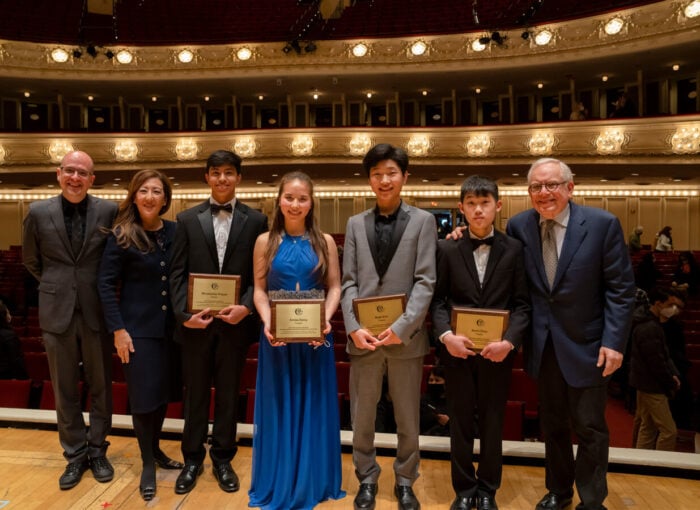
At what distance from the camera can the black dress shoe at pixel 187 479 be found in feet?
8.57

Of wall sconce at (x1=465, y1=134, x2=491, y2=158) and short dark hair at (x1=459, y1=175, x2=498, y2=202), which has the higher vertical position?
wall sconce at (x1=465, y1=134, x2=491, y2=158)

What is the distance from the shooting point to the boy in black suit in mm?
2312

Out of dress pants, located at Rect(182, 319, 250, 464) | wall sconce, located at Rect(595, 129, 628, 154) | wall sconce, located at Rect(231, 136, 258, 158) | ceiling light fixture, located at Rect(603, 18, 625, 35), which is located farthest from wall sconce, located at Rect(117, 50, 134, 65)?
dress pants, located at Rect(182, 319, 250, 464)

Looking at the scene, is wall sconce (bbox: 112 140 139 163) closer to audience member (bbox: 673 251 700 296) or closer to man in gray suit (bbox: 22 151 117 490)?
man in gray suit (bbox: 22 151 117 490)

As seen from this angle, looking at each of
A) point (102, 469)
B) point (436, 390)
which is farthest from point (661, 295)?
point (102, 469)

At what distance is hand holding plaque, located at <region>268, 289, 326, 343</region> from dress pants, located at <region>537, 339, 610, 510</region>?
1.09 meters

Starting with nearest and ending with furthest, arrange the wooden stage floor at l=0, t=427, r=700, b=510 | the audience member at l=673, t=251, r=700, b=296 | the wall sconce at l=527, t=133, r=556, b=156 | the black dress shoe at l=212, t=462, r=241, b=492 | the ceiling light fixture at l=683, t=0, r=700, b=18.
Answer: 1. the wooden stage floor at l=0, t=427, r=700, b=510
2. the black dress shoe at l=212, t=462, r=241, b=492
3. the audience member at l=673, t=251, r=700, b=296
4. the ceiling light fixture at l=683, t=0, r=700, b=18
5. the wall sconce at l=527, t=133, r=556, b=156

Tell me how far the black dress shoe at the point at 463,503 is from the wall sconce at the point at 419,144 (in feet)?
38.6

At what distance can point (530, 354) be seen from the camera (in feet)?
7.96

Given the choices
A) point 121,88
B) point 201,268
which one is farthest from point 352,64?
point 201,268

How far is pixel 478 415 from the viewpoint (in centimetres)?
238

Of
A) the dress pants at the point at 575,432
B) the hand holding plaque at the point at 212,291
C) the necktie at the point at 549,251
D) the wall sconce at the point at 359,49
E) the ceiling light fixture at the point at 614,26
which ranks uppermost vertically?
the wall sconce at the point at 359,49

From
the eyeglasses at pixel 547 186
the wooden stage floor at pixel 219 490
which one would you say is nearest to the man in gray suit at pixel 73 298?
the wooden stage floor at pixel 219 490

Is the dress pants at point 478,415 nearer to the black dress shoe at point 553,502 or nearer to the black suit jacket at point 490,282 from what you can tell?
the black suit jacket at point 490,282
